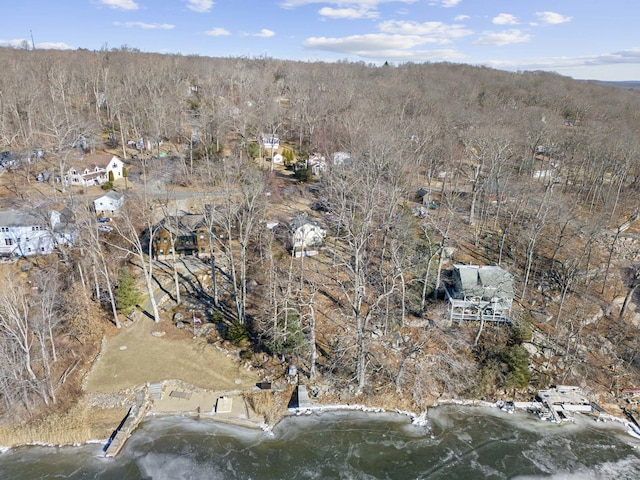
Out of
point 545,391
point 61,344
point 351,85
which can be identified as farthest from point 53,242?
point 351,85

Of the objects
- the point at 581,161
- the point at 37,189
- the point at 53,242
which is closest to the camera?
the point at 53,242

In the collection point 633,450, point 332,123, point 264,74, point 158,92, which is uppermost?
point 264,74

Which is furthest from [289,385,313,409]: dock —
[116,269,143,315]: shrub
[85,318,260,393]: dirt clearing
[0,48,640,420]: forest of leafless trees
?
[116,269,143,315]: shrub

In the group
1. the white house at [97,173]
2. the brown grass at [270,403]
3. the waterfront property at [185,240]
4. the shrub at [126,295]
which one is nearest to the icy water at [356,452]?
the brown grass at [270,403]

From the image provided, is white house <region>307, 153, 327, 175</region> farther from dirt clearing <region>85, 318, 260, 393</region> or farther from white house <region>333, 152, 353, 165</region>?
dirt clearing <region>85, 318, 260, 393</region>

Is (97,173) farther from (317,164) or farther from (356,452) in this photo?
(356,452)

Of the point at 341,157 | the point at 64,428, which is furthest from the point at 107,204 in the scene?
the point at 341,157

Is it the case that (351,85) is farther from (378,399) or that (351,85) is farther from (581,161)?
(378,399)
